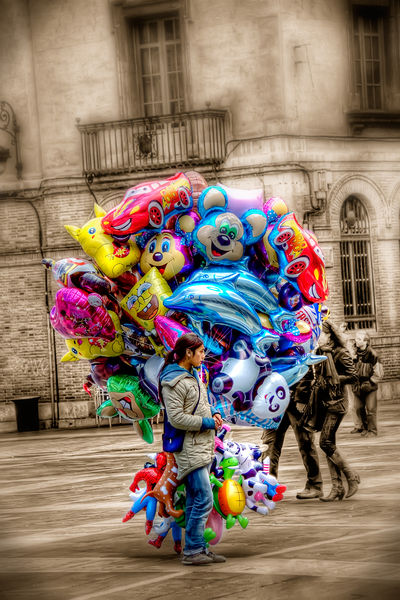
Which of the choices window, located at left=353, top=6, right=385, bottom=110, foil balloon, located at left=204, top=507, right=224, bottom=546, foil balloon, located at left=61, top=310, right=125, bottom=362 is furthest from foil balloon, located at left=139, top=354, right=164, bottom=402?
window, located at left=353, top=6, right=385, bottom=110

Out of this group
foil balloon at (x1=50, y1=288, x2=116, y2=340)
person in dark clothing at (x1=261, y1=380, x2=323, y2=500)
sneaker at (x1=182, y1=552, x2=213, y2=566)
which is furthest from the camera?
person in dark clothing at (x1=261, y1=380, x2=323, y2=500)

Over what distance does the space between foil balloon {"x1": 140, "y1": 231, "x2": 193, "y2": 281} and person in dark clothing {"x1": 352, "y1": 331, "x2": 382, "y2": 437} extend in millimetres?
7633

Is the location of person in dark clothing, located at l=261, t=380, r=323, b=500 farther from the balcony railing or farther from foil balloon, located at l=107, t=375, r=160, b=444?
the balcony railing

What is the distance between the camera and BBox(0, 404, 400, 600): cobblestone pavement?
19.2 ft

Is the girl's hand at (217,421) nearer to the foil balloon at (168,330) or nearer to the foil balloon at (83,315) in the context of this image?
the foil balloon at (168,330)

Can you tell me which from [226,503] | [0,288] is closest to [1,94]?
[0,288]

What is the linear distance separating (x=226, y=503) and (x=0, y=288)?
15.4m

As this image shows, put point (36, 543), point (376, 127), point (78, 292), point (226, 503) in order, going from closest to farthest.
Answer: point (226, 503) → point (78, 292) → point (36, 543) → point (376, 127)

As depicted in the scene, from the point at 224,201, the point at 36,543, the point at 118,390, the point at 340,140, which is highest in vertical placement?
the point at 340,140

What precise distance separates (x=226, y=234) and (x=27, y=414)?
14.1 meters

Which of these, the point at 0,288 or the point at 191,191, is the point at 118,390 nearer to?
the point at 191,191

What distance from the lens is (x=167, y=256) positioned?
24.3ft

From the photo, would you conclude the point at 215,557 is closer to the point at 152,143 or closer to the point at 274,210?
the point at 274,210

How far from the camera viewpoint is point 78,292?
24.3ft
